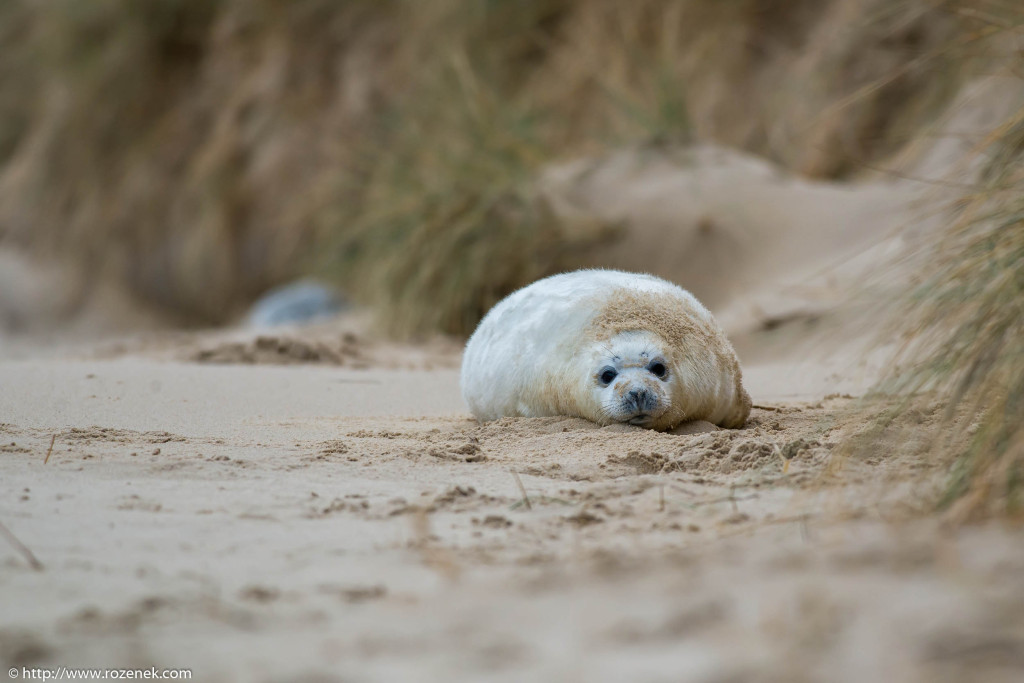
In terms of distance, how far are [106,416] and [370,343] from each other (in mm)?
3599

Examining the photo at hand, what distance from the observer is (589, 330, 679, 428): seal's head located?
385 cm

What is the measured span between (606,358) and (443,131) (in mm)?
5768

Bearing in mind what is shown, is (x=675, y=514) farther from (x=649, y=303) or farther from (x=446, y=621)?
(x=649, y=303)

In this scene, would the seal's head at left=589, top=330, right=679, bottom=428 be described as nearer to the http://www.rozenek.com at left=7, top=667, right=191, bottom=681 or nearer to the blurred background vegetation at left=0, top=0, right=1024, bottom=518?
the blurred background vegetation at left=0, top=0, right=1024, bottom=518

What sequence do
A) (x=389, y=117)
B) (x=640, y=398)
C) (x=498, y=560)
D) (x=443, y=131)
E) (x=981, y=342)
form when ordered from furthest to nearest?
(x=389, y=117) < (x=443, y=131) < (x=640, y=398) < (x=981, y=342) < (x=498, y=560)

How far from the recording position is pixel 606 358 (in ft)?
13.0

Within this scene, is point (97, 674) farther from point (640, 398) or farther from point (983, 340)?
point (640, 398)

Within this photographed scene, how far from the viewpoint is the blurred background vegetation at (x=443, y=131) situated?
118 inches

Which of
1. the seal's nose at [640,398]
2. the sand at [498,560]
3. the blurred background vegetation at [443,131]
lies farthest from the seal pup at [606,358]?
the blurred background vegetation at [443,131]

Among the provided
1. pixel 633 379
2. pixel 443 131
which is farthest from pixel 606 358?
pixel 443 131

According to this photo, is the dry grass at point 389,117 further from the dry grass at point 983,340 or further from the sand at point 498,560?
the sand at point 498,560

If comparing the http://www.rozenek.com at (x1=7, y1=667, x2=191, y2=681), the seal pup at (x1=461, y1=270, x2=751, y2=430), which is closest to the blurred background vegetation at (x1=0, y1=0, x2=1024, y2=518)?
the seal pup at (x1=461, y1=270, x2=751, y2=430)

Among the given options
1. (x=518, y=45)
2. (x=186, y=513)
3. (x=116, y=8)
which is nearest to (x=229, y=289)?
(x=116, y=8)

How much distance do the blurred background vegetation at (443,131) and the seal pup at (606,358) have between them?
0.73 meters
